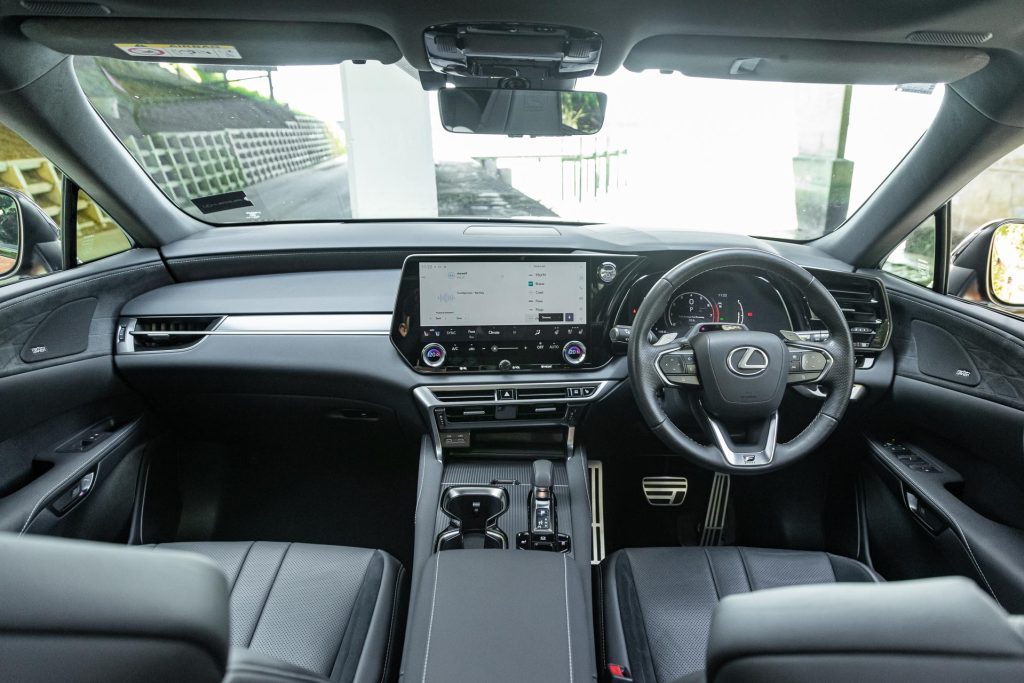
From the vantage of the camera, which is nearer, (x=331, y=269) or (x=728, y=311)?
(x=728, y=311)


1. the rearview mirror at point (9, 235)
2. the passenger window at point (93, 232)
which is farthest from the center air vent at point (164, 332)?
the rearview mirror at point (9, 235)

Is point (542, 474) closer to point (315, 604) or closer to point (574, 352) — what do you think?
point (574, 352)

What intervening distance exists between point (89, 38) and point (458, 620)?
178cm

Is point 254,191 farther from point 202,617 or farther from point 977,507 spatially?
point 977,507

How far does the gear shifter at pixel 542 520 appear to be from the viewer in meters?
1.95

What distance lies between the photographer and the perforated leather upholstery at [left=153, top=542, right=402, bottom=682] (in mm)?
1602

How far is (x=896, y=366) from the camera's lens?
2.22 metres

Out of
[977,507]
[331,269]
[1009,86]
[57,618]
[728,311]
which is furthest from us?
[331,269]

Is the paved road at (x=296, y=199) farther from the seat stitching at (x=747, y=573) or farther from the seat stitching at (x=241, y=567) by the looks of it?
the seat stitching at (x=747, y=573)

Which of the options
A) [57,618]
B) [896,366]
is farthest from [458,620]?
[896,366]

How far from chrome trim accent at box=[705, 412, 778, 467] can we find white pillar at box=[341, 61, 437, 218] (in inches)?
63.5

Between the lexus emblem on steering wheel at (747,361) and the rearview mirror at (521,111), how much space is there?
0.86m

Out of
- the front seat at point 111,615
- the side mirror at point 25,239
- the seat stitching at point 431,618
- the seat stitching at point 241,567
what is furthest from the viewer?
the side mirror at point 25,239

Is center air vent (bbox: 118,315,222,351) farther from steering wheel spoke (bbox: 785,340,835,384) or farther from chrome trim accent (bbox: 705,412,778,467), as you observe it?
steering wheel spoke (bbox: 785,340,835,384)
